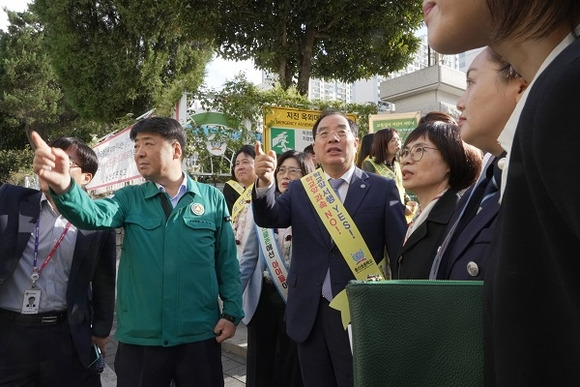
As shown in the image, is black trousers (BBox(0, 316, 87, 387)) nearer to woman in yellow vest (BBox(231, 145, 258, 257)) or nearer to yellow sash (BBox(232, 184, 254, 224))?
woman in yellow vest (BBox(231, 145, 258, 257))

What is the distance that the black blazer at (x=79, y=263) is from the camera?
2418 millimetres

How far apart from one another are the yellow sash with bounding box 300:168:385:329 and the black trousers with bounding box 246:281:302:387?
0.98m

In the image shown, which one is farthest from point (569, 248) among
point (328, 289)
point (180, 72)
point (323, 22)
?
point (180, 72)

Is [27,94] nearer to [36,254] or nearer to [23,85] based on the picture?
[23,85]

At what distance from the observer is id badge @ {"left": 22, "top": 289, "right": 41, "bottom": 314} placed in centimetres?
240

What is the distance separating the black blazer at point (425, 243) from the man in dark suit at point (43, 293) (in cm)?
180

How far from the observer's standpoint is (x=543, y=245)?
54 centimetres

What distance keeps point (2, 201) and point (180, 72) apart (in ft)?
54.6

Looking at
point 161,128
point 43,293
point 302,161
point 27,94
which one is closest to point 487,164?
point 161,128

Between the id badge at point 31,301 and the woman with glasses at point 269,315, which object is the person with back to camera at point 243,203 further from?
the id badge at point 31,301

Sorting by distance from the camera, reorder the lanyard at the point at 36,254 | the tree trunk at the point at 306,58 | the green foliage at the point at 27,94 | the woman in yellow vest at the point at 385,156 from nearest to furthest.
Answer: the lanyard at the point at 36,254, the woman in yellow vest at the point at 385,156, the tree trunk at the point at 306,58, the green foliage at the point at 27,94

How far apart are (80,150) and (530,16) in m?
2.78

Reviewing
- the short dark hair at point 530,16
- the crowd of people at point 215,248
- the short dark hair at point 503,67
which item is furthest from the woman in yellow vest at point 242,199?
the short dark hair at point 530,16

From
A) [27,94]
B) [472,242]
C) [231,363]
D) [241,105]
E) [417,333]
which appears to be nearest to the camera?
[417,333]
